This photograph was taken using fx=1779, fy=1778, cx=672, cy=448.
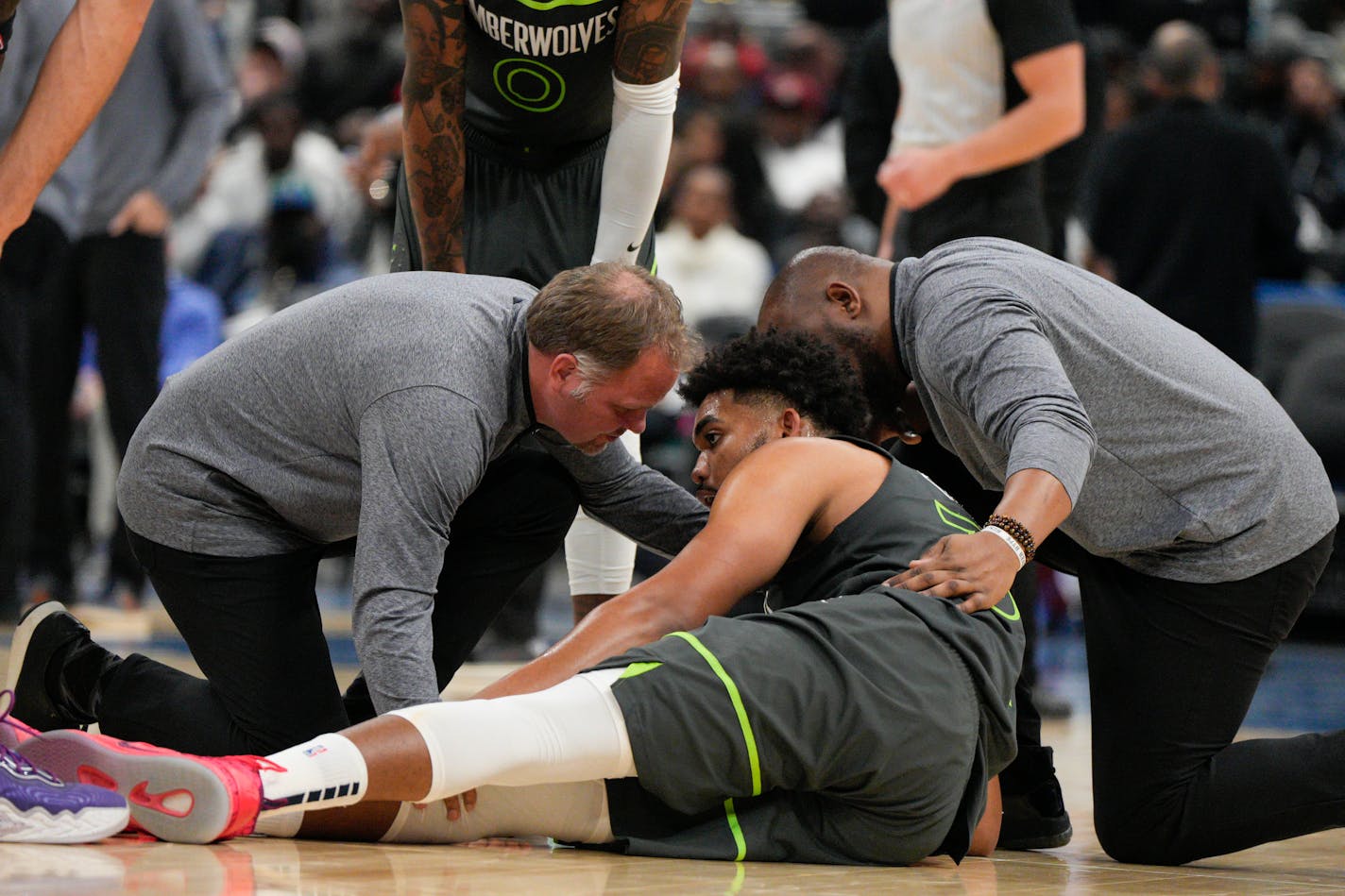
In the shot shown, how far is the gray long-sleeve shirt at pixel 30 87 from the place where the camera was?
527 cm

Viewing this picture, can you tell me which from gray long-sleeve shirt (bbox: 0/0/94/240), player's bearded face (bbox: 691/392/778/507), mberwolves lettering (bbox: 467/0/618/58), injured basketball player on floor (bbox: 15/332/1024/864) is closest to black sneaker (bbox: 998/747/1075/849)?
injured basketball player on floor (bbox: 15/332/1024/864)

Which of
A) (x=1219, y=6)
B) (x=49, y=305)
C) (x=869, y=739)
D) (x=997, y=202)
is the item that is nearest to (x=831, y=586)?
(x=869, y=739)

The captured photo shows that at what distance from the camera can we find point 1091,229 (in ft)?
21.4

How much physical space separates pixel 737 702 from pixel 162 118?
427 centimetres

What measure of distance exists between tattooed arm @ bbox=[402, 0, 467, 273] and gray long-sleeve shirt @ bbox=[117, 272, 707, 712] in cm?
49

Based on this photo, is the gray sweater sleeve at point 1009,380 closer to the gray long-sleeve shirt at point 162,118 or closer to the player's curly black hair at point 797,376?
the player's curly black hair at point 797,376

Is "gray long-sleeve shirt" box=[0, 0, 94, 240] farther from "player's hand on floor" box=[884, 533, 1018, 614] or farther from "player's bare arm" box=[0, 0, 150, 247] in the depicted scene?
"player's hand on floor" box=[884, 533, 1018, 614]

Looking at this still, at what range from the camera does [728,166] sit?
31.6ft

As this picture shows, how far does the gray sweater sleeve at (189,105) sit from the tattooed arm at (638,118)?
2.78 metres

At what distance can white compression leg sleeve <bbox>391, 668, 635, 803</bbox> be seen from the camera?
8.04 ft

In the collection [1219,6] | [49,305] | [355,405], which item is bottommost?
[1219,6]

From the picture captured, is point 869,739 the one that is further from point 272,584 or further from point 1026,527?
point 272,584

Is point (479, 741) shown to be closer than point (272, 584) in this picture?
Yes

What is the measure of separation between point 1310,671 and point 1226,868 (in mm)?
3639
